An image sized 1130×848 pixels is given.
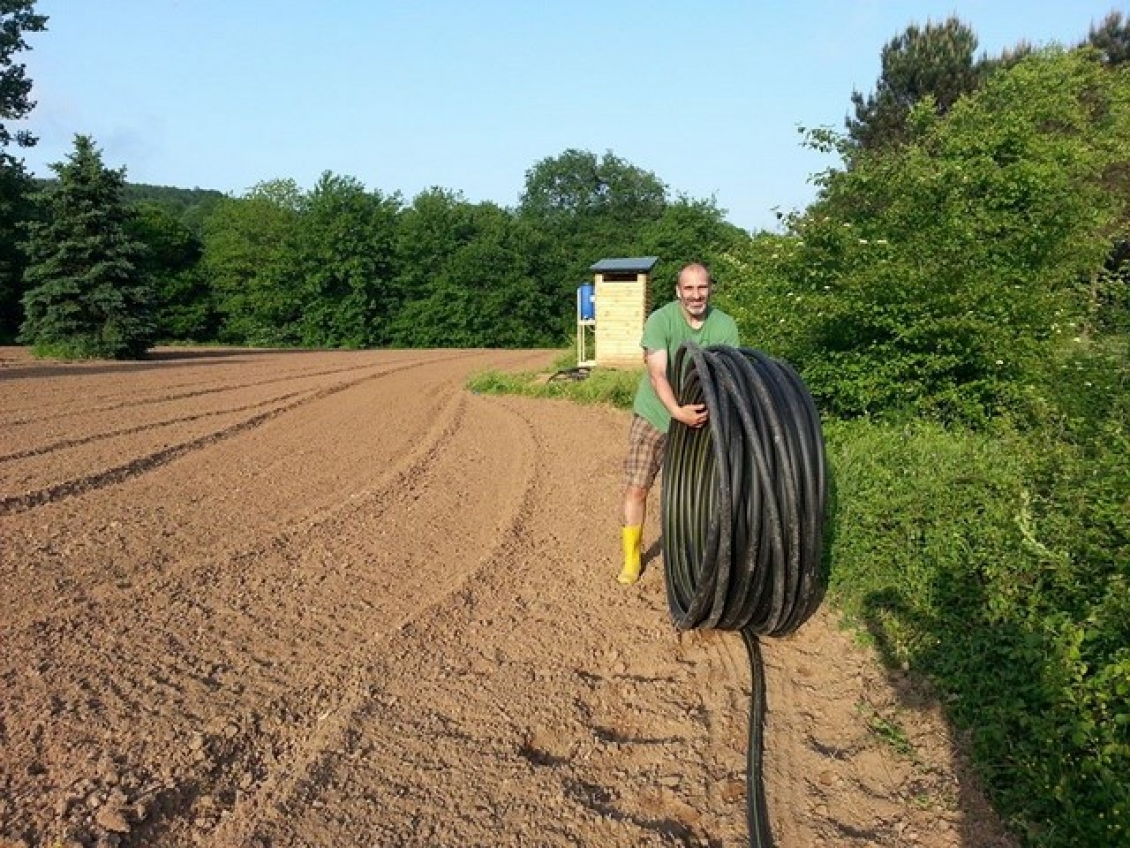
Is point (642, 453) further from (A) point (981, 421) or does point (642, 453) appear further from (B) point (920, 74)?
(B) point (920, 74)

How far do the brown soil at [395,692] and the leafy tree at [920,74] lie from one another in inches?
1228

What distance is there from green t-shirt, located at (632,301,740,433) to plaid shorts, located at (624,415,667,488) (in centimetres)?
11

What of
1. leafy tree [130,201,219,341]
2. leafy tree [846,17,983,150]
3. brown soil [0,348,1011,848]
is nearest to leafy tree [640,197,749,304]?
leafy tree [846,17,983,150]

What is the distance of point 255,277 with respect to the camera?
151 feet

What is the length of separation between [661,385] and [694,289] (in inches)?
22.7

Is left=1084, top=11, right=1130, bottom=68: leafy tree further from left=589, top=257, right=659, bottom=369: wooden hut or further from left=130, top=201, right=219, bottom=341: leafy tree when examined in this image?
left=130, top=201, right=219, bottom=341: leafy tree

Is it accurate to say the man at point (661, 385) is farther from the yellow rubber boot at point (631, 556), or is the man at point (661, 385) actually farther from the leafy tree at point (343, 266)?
the leafy tree at point (343, 266)

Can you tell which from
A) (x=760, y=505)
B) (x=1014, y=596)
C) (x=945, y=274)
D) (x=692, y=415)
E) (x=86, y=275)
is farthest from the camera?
(x=86, y=275)

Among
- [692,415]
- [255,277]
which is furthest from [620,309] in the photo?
[255,277]

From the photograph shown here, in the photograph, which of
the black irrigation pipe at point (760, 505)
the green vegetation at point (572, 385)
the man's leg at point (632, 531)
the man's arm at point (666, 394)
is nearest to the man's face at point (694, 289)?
the man's arm at point (666, 394)

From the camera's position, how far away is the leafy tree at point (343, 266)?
45062mm

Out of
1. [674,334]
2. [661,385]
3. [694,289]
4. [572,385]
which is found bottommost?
[572,385]

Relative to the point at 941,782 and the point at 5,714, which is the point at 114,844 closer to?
the point at 5,714

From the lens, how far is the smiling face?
4.80m
